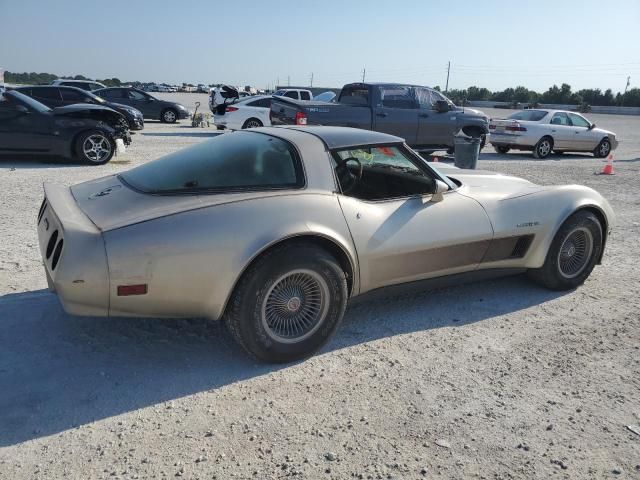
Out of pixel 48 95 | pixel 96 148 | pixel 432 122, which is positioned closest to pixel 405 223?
pixel 96 148

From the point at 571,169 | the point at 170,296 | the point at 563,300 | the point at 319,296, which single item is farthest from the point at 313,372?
the point at 571,169

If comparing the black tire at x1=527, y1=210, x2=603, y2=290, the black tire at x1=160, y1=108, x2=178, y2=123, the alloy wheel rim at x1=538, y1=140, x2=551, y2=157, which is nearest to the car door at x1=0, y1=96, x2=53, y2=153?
the black tire at x1=527, y1=210, x2=603, y2=290

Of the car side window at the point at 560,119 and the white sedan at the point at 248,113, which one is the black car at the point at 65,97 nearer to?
the white sedan at the point at 248,113

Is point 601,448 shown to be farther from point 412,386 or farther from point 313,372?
point 313,372

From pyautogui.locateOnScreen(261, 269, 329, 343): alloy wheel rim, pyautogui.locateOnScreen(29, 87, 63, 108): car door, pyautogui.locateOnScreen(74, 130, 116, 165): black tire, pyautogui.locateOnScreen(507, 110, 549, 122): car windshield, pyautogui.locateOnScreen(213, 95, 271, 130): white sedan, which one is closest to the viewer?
pyautogui.locateOnScreen(261, 269, 329, 343): alloy wheel rim

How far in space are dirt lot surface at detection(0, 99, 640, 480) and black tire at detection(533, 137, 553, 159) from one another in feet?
38.0

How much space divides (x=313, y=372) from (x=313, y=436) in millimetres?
607

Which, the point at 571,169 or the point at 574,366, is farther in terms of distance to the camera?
the point at 571,169

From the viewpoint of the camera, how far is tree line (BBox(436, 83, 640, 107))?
6475 centimetres

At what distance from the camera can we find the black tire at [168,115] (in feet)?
72.9

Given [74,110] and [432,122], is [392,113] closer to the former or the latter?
[432,122]

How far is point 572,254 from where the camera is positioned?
181 inches

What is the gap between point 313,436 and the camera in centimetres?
267

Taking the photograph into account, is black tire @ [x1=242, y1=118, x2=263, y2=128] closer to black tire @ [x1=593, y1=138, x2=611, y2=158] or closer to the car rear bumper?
black tire @ [x1=593, y1=138, x2=611, y2=158]
